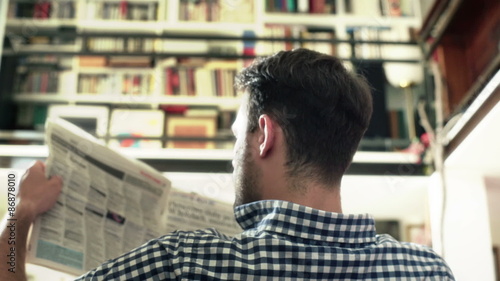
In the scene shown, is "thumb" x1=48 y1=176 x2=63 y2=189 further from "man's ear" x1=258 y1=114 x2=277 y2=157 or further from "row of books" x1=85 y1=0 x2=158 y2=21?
"row of books" x1=85 y1=0 x2=158 y2=21

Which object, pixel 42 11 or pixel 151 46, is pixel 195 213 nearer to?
pixel 151 46

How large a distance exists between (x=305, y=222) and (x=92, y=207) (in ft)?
1.86

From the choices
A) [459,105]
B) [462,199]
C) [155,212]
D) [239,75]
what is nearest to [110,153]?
[155,212]

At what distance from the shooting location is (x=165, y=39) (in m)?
3.77

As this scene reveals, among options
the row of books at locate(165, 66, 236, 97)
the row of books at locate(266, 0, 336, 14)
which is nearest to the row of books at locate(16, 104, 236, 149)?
the row of books at locate(165, 66, 236, 97)

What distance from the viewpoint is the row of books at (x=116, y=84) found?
3.60 meters

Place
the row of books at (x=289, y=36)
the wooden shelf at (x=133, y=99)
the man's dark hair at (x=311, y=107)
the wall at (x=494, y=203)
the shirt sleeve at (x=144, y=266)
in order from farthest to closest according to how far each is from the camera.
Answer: the row of books at (x=289, y=36)
the wooden shelf at (x=133, y=99)
the wall at (x=494, y=203)
the man's dark hair at (x=311, y=107)
the shirt sleeve at (x=144, y=266)

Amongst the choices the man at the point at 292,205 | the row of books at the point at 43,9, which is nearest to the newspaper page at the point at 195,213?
the man at the point at 292,205

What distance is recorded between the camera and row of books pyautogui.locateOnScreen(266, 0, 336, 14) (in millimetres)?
3830

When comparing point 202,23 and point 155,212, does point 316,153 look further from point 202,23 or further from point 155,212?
point 202,23

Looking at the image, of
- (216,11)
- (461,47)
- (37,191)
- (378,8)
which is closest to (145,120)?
(216,11)

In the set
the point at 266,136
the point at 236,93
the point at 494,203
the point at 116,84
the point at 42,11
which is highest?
the point at 42,11

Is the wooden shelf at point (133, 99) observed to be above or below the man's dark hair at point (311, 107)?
above

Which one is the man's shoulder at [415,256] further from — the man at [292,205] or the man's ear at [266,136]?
the man's ear at [266,136]
